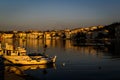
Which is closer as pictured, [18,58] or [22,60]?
[22,60]

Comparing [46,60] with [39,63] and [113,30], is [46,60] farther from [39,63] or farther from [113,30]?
[113,30]

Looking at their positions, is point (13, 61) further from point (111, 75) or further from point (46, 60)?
point (111, 75)

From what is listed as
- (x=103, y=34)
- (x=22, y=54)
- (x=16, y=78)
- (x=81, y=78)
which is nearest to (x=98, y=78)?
(x=81, y=78)

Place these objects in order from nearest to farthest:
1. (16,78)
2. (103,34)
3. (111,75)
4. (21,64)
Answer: (16,78) < (111,75) < (21,64) < (103,34)

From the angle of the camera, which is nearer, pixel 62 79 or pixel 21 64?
pixel 62 79

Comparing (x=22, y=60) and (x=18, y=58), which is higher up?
(x=18, y=58)

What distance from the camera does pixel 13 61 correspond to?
122 feet

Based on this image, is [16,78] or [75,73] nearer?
[16,78]

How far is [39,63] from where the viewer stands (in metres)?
37.7

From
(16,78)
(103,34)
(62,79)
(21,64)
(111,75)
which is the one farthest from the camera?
(103,34)

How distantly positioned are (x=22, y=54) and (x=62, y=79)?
562 inches

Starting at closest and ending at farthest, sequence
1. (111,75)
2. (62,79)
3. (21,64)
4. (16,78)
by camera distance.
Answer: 1. (16,78)
2. (62,79)
3. (111,75)
4. (21,64)

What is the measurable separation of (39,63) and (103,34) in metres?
155

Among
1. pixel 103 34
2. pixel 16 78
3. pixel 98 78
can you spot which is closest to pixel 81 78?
pixel 98 78
